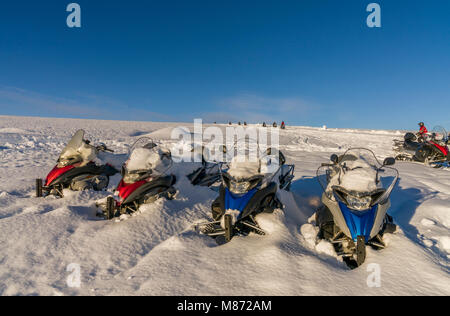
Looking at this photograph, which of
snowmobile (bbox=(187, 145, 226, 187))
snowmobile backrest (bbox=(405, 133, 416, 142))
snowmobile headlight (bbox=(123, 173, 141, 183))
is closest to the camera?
snowmobile headlight (bbox=(123, 173, 141, 183))

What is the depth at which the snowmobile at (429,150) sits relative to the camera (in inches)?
464

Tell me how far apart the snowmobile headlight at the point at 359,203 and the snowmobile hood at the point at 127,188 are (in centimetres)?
377

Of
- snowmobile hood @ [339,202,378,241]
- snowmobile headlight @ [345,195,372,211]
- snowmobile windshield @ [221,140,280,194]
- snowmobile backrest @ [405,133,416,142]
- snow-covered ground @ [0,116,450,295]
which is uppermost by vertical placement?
snowmobile backrest @ [405,133,416,142]

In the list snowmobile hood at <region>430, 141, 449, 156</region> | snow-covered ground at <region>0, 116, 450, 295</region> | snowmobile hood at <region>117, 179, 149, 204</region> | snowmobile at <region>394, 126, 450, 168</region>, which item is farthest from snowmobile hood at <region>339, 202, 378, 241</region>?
snowmobile hood at <region>430, 141, 449, 156</region>

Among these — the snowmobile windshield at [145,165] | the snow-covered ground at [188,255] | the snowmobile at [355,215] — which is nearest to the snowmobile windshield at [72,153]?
the snow-covered ground at [188,255]

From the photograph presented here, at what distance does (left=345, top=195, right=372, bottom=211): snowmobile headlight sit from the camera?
136 inches

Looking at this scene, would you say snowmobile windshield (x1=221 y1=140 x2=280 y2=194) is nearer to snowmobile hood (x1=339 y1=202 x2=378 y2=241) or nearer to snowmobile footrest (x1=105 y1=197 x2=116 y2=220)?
snowmobile hood (x1=339 y1=202 x2=378 y2=241)

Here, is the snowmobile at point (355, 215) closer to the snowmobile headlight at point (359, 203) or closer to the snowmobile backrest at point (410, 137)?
the snowmobile headlight at point (359, 203)

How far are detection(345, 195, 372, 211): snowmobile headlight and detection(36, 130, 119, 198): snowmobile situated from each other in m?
5.87
